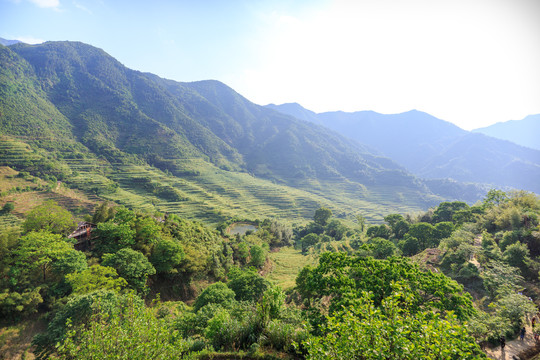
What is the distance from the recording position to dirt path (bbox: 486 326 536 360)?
15.9m

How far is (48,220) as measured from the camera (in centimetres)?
2692

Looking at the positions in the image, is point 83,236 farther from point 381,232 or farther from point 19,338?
point 381,232

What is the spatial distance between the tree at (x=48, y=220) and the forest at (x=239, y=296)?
0.17m

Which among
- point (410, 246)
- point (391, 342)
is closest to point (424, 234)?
point (410, 246)

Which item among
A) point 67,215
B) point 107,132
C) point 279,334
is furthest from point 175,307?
point 107,132

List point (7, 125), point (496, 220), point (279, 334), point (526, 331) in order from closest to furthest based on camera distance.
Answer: point (279, 334), point (526, 331), point (496, 220), point (7, 125)

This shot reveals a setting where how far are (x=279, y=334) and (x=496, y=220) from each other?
132 feet

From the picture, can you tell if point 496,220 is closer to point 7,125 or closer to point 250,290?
point 250,290

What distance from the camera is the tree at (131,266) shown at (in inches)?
897

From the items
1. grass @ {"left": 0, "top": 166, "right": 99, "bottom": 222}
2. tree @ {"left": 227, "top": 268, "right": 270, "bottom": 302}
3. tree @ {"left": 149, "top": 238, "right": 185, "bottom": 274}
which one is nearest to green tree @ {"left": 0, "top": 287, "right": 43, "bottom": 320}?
tree @ {"left": 149, "top": 238, "right": 185, "bottom": 274}

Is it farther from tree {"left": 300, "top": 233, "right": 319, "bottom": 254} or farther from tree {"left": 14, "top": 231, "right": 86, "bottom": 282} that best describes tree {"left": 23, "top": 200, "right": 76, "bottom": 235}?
tree {"left": 300, "top": 233, "right": 319, "bottom": 254}

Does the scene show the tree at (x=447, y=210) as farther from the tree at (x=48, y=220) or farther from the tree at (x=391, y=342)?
the tree at (x=48, y=220)

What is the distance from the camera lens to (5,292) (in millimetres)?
17719

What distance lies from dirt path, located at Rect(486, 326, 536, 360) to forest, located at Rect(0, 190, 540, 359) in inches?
29.1
